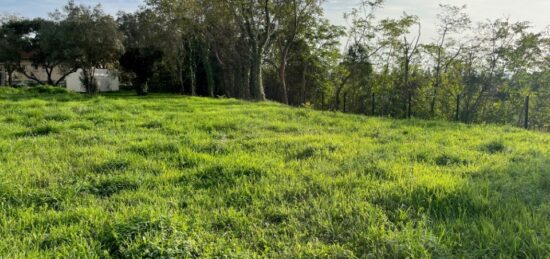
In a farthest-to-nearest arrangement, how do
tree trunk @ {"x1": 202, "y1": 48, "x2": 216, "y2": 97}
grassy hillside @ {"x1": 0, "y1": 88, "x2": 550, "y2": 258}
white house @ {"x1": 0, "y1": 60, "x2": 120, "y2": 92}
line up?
white house @ {"x1": 0, "y1": 60, "x2": 120, "y2": 92}
tree trunk @ {"x1": 202, "y1": 48, "x2": 216, "y2": 97}
grassy hillside @ {"x1": 0, "y1": 88, "x2": 550, "y2": 258}

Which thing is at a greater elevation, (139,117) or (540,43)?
(540,43)

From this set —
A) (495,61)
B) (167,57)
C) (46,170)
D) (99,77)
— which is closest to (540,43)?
(495,61)

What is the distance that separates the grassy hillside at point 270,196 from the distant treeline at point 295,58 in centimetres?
940

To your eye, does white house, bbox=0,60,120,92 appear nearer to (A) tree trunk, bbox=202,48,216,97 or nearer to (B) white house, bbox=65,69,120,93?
(B) white house, bbox=65,69,120,93

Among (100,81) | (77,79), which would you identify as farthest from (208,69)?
(77,79)

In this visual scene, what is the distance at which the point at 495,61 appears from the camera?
14352mm

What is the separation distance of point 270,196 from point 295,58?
853 inches

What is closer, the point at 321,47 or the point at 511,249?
the point at 511,249

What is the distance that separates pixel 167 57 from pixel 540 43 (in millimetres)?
17965

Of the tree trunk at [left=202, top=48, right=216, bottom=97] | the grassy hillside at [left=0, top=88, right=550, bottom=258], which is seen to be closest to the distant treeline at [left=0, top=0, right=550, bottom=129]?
the tree trunk at [left=202, top=48, right=216, bottom=97]

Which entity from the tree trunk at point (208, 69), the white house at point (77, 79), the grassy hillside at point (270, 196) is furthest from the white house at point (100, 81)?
the grassy hillside at point (270, 196)

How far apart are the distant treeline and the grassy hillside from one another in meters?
9.40

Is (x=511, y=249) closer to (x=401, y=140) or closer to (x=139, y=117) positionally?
(x=401, y=140)

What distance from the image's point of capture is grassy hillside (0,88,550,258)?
2496 millimetres
